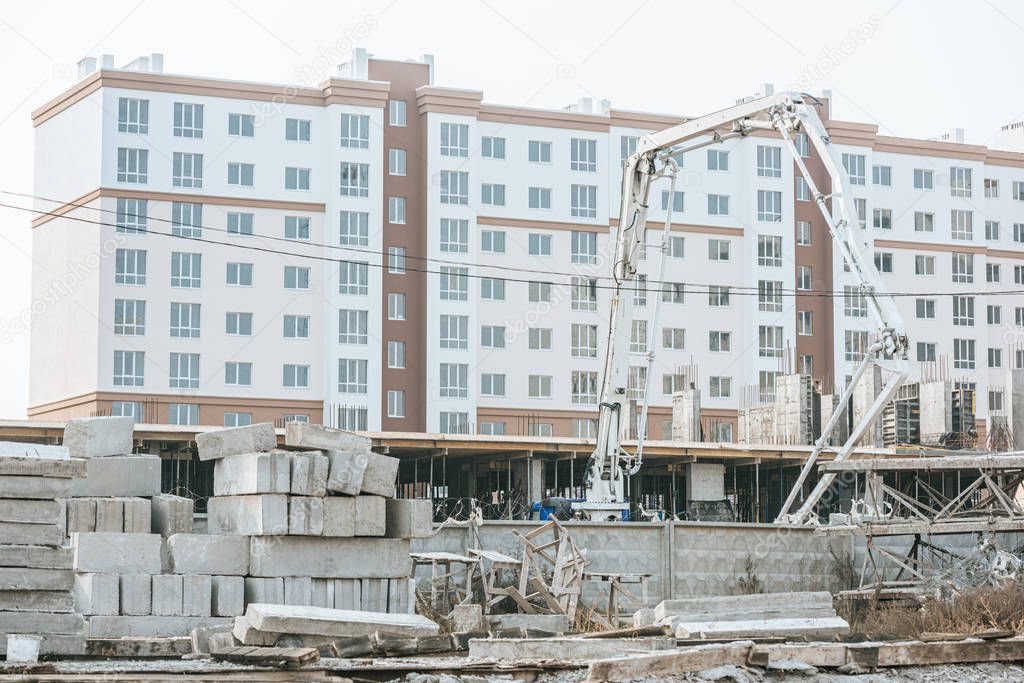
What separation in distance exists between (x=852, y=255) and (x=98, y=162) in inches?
1604

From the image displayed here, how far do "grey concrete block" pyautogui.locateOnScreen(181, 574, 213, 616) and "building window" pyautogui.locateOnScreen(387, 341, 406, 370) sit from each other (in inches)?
1774

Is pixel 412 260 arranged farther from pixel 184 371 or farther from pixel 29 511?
pixel 29 511

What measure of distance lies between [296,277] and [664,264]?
117 ft

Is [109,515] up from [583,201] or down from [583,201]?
down

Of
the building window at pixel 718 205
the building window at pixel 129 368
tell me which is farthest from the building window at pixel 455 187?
the building window at pixel 129 368

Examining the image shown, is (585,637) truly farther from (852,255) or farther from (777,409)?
(777,409)

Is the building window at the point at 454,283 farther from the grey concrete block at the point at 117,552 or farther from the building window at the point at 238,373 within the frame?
the grey concrete block at the point at 117,552

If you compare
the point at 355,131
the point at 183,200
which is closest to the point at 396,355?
the point at 355,131

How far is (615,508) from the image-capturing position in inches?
1067

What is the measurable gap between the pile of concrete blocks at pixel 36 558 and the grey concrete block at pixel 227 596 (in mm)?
3248

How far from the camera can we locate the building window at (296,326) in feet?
199

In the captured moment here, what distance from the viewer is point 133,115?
58.9 m

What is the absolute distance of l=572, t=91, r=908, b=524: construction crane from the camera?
25.6m

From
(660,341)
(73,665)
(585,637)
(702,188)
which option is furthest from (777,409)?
(73,665)
